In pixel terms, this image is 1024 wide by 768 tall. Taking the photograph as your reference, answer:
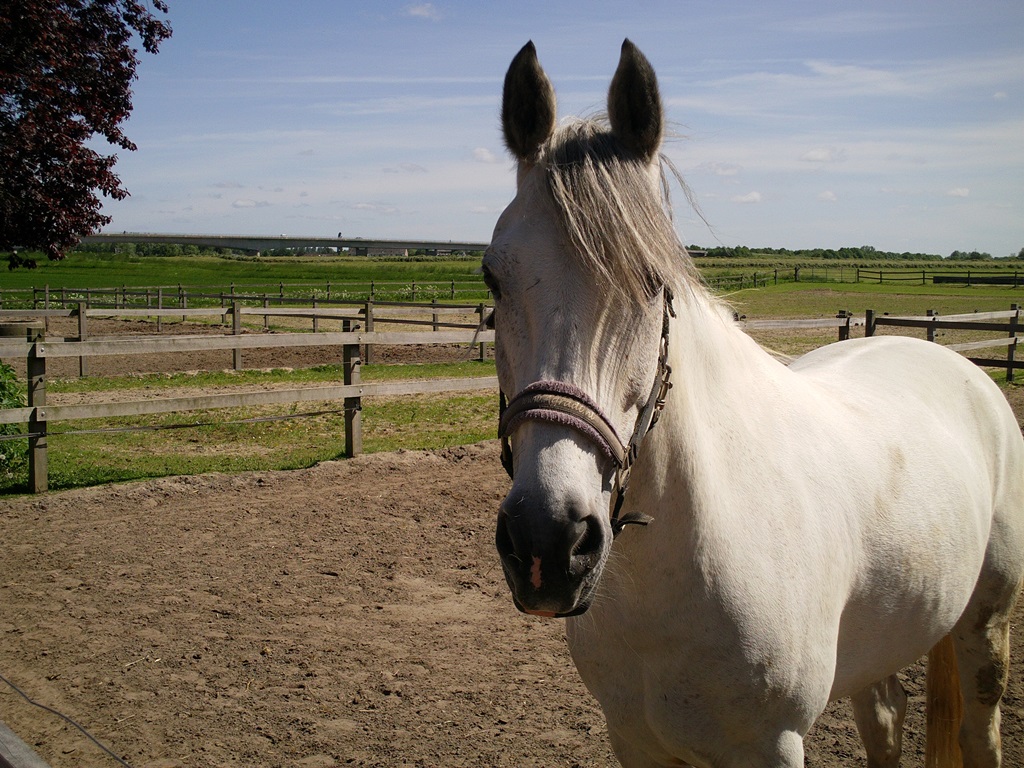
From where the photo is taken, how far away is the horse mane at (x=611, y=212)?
1.49m

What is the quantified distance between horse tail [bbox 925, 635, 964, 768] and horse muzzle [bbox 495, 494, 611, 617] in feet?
6.70

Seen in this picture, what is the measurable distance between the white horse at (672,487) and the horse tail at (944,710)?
0.49 meters

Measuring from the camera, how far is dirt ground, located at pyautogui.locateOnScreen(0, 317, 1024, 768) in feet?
10.6

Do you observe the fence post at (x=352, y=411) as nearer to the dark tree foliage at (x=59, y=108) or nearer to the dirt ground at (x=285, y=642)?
the dirt ground at (x=285, y=642)

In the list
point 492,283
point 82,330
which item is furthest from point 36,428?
point 82,330

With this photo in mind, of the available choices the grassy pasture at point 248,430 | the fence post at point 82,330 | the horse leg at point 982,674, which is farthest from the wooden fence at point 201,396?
the fence post at point 82,330

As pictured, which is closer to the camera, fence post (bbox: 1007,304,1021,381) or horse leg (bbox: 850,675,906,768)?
horse leg (bbox: 850,675,906,768)

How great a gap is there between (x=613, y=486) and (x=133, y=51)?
28.7 feet

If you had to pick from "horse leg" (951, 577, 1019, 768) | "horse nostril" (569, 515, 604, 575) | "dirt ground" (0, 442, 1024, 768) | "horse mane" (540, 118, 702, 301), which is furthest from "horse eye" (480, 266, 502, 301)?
"dirt ground" (0, 442, 1024, 768)

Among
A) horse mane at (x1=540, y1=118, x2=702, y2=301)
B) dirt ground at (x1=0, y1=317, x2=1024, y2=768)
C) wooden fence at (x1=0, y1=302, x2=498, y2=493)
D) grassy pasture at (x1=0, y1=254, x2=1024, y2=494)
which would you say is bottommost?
dirt ground at (x1=0, y1=317, x2=1024, y2=768)

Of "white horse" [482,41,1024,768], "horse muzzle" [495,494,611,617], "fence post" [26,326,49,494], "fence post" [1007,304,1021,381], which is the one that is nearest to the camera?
"horse muzzle" [495,494,611,617]

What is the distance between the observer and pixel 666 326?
1585 mm

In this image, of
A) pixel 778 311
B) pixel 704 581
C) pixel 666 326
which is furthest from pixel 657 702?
pixel 778 311

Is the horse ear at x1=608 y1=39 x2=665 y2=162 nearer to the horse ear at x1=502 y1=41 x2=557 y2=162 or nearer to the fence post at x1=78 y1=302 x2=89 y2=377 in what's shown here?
the horse ear at x1=502 y1=41 x2=557 y2=162
